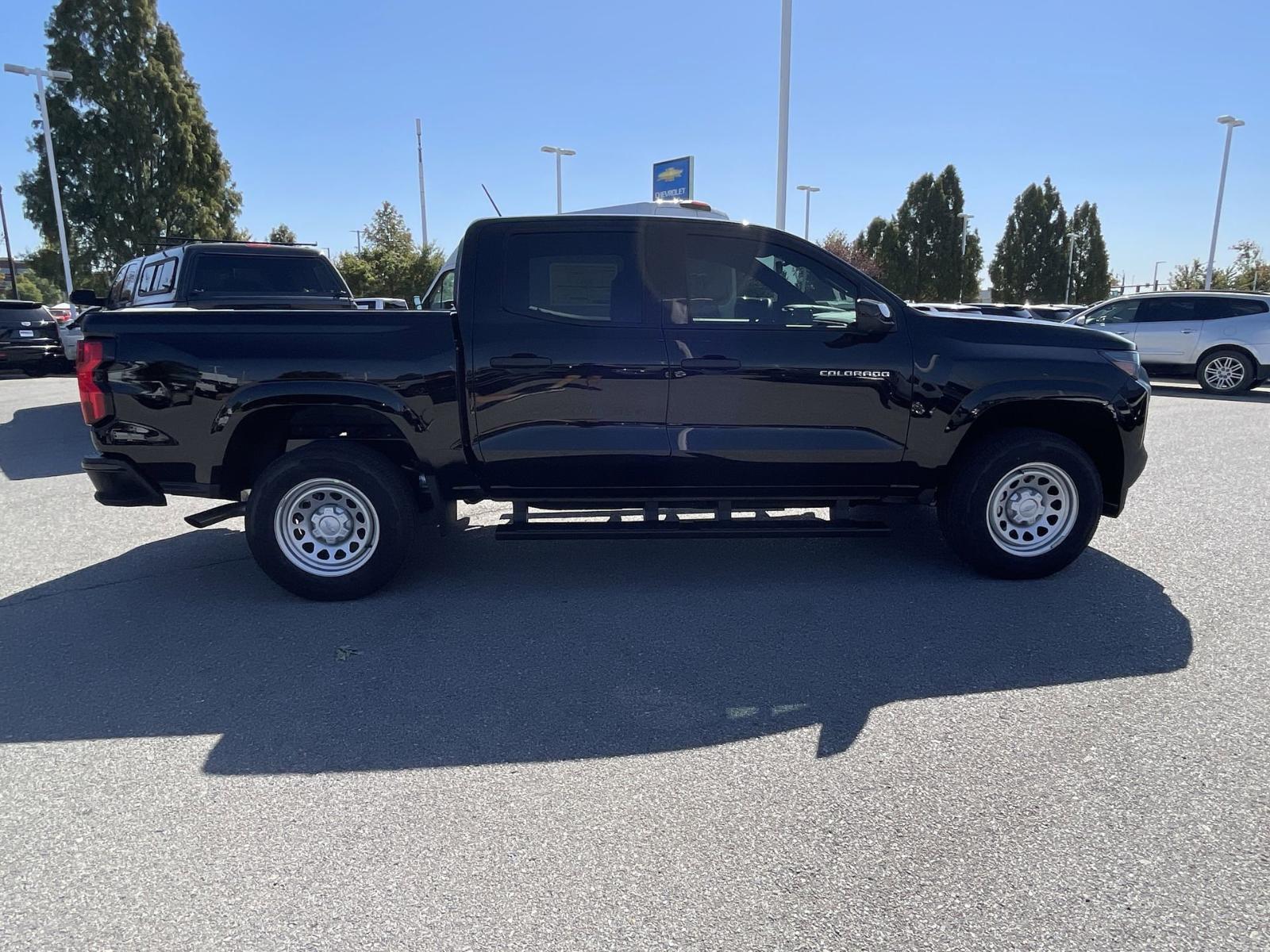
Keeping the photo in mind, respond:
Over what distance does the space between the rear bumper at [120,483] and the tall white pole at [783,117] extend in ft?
38.4

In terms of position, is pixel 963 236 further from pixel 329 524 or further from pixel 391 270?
pixel 329 524

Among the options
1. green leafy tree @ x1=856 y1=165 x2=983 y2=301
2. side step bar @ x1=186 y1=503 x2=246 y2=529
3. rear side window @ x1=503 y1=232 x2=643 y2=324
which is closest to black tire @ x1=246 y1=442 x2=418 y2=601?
side step bar @ x1=186 y1=503 x2=246 y2=529

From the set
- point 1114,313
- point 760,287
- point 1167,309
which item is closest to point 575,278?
point 760,287

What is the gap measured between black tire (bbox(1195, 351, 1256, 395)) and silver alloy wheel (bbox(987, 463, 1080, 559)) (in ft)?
43.0

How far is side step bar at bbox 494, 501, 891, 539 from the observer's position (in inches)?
185

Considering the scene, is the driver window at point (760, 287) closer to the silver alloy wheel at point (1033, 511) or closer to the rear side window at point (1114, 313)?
the silver alloy wheel at point (1033, 511)

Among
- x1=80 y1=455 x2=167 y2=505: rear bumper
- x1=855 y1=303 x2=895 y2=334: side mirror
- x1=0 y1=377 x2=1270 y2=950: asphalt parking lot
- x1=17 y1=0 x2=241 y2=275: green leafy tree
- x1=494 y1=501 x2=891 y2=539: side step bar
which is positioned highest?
x1=17 y1=0 x2=241 y2=275: green leafy tree

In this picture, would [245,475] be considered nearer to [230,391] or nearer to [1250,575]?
[230,391]

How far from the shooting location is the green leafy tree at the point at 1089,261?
2020 inches

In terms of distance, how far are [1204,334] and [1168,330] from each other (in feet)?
1.87

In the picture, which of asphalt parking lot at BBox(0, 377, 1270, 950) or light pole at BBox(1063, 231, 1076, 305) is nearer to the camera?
asphalt parking lot at BBox(0, 377, 1270, 950)

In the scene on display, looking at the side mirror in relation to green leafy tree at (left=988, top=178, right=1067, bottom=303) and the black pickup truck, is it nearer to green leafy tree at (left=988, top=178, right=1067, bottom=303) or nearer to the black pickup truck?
the black pickup truck

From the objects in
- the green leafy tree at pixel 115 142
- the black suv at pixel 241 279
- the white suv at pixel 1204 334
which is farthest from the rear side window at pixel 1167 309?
the green leafy tree at pixel 115 142

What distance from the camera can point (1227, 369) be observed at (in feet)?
49.3
